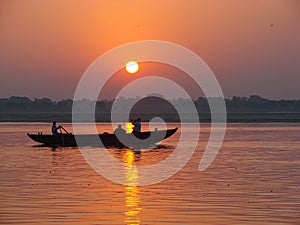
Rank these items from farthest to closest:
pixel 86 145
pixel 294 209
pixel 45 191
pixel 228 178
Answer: pixel 86 145 < pixel 228 178 < pixel 45 191 < pixel 294 209

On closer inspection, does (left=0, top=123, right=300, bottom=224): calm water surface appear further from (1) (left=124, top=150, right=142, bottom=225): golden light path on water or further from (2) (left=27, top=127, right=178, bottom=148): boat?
(2) (left=27, top=127, right=178, bottom=148): boat

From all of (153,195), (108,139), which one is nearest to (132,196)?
(153,195)

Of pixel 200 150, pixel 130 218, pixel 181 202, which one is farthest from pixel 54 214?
pixel 200 150

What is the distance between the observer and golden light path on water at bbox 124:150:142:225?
744 inches

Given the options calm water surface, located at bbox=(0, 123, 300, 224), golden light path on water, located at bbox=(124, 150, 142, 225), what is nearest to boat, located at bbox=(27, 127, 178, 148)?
calm water surface, located at bbox=(0, 123, 300, 224)

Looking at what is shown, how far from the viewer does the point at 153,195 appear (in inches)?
917

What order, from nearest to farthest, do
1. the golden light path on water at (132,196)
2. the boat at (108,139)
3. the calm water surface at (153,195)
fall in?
the golden light path on water at (132,196) < the calm water surface at (153,195) < the boat at (108,139)

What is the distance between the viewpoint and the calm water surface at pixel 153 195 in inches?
750

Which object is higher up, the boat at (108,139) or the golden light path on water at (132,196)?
the boat at (108,139)

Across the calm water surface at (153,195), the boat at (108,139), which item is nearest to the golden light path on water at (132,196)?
the calm water surface at (153,195)

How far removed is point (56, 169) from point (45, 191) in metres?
8.92

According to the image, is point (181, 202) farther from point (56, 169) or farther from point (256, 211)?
point (56, 169)

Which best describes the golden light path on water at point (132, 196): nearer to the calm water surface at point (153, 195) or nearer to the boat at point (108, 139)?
the calm water surface at point (153, 195)

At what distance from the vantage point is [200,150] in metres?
47.7
